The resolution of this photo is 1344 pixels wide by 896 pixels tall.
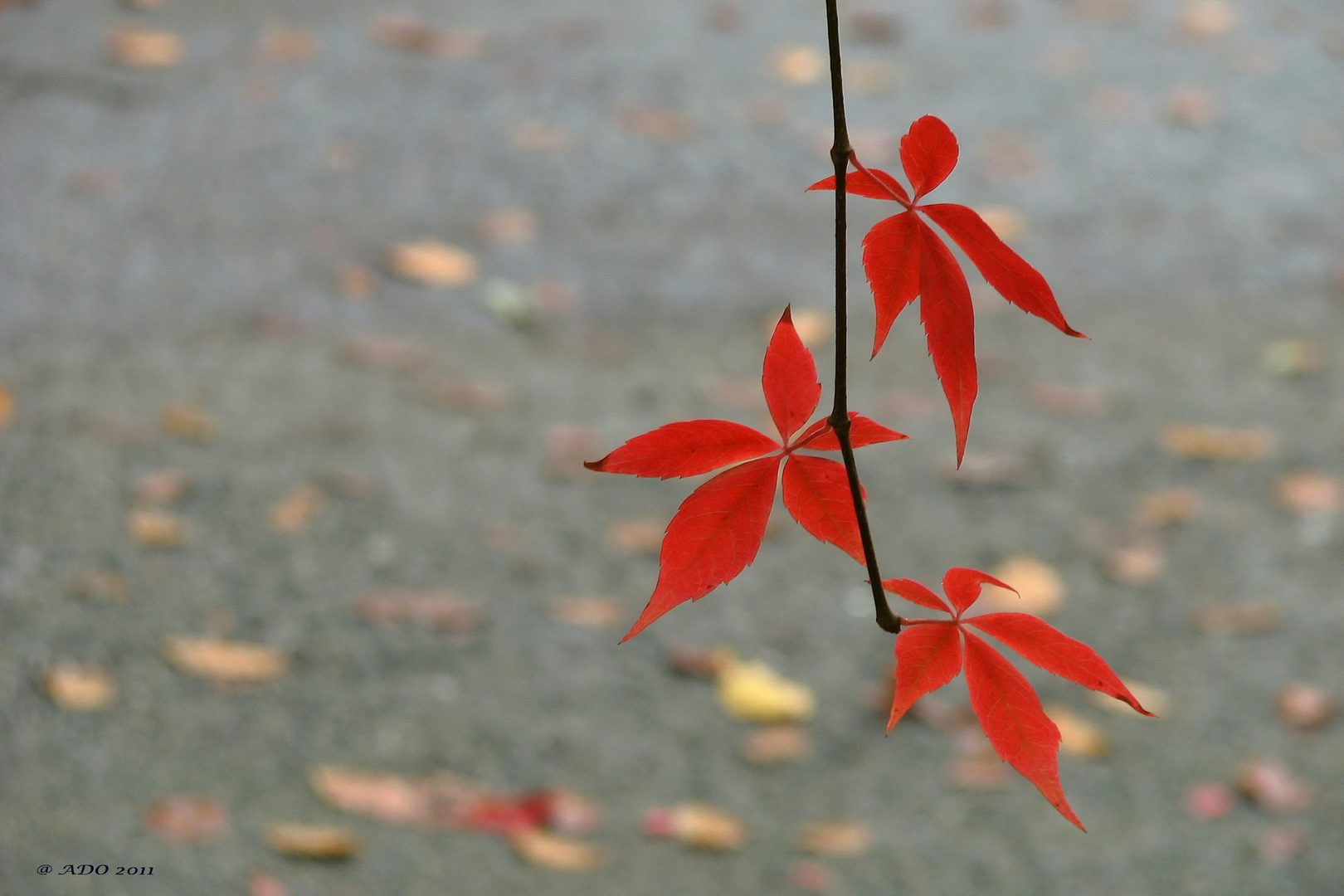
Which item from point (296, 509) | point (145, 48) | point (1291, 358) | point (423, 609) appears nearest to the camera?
point (423, 609)

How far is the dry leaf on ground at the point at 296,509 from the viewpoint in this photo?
7.64 ft

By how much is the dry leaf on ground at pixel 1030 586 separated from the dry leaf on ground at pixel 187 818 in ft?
3.92

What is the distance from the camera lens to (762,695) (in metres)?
2.09

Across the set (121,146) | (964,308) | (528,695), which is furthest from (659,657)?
(121,146)

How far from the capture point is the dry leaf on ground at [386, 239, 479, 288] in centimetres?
291

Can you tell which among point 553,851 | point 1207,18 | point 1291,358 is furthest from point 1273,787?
point 1207,18

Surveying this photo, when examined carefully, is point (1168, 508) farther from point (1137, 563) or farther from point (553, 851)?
point (553, 851)

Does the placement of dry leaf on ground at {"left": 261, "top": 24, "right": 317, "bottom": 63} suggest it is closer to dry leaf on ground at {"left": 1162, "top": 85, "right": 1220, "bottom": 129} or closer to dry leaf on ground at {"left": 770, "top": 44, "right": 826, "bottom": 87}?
dry leaf on ground at {"left": 770, "top": 44, "right": 826, "bottom": 87}

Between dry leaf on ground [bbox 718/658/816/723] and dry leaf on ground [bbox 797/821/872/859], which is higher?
dry leaf on ground [bbox 718/658/816/723]

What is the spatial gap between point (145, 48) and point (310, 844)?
96.7 inches

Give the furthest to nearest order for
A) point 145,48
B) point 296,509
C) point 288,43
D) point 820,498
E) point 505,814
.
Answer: point 288,43
point 145,48
point 296,509
point 505,814
point 820,498

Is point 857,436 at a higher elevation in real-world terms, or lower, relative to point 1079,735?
higher

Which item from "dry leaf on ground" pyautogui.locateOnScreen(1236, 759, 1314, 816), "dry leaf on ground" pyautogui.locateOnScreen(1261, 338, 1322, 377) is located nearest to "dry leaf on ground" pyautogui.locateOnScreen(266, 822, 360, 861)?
"dry leaf on ground" pyautogui.locateOnScreen(1236, 759, 1314, 816)

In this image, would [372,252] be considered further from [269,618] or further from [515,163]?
[269,618]
